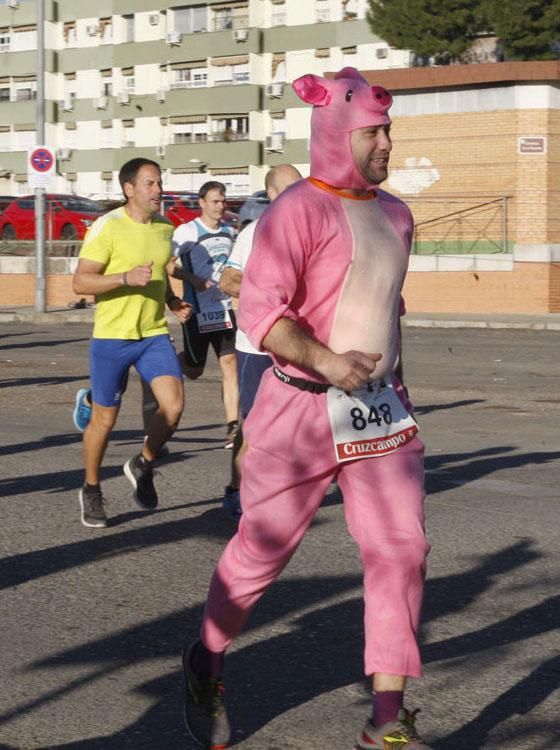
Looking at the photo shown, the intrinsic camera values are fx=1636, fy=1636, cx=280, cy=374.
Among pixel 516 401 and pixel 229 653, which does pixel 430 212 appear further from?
pixel 229 653

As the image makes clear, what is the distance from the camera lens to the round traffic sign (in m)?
28.9

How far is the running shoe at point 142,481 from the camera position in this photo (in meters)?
8.71

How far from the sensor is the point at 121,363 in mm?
8391

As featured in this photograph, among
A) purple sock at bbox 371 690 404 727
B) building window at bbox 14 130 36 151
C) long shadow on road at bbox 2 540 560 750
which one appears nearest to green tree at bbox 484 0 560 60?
building window at bbox 14 130 36 151

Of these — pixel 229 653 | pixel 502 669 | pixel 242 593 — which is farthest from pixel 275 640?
pixel 242 593

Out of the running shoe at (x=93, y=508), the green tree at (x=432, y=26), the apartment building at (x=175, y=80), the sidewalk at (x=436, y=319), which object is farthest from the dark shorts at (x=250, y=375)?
the apartment building at (x=175, y=80)

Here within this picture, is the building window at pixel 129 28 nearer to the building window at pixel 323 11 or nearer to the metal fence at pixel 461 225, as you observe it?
the building window at pixel 323 11

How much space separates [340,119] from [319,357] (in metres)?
0.71

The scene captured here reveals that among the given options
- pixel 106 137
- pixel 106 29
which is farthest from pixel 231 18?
pixel 106 137

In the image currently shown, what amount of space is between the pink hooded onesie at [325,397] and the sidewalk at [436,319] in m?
23.5

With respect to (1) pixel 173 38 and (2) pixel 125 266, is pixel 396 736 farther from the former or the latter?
(1) pixel 173 38

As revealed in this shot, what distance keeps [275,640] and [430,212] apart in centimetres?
2954

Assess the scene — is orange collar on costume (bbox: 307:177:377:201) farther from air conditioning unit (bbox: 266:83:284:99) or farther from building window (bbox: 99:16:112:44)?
building window (bbox: 99:16:112:44)

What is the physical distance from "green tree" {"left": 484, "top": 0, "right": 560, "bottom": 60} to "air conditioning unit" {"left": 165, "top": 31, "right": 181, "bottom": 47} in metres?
28.7
